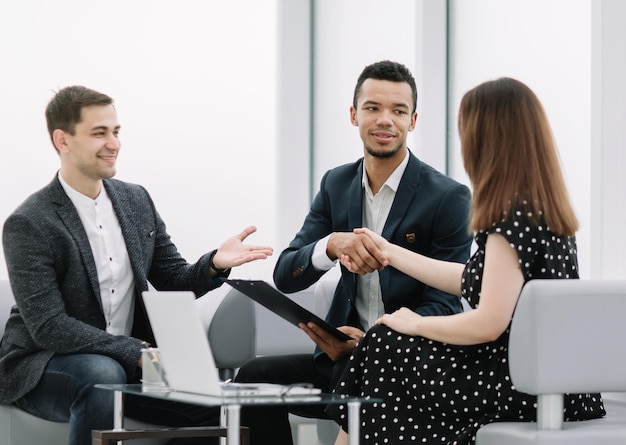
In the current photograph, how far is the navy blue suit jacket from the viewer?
3146 mm

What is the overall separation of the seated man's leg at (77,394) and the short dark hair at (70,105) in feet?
2.70

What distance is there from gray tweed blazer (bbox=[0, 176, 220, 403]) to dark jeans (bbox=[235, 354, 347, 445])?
373 mm

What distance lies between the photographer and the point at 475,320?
2418mm

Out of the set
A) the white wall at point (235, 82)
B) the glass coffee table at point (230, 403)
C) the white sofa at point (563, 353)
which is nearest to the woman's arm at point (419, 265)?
the white sofa at point (563, 353)

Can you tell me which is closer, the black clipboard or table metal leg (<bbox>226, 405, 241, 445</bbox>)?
table metal leg (<bbox>226, 405, 241, 445</bbox>)

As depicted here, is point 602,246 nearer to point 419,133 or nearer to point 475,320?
point 475,320

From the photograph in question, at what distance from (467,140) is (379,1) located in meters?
2.82

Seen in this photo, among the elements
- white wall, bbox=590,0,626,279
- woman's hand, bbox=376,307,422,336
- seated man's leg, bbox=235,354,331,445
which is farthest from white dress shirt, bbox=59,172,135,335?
white wall, bbox=590,0,626,279

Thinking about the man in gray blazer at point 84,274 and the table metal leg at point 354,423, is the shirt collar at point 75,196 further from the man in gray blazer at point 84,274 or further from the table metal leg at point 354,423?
the table metal leg at point 354,423

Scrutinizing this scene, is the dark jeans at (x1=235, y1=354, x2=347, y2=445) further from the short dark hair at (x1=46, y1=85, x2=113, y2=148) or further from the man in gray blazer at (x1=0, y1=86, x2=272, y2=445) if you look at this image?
the short dark hair at (x1=46, y1=85, x2=113, y2=148)

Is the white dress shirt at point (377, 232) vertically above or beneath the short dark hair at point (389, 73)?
beneath

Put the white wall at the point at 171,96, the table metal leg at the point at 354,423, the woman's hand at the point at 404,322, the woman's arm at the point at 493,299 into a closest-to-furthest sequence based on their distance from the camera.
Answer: the table metal leg at the point at 354,423 → the woman's arm at the point at 493,299 → the woman's hand at the point at 404,322 → the white wall at the point at 171,96

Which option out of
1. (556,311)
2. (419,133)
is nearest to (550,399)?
(556,311)

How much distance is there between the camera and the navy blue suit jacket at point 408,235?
3146 mm
